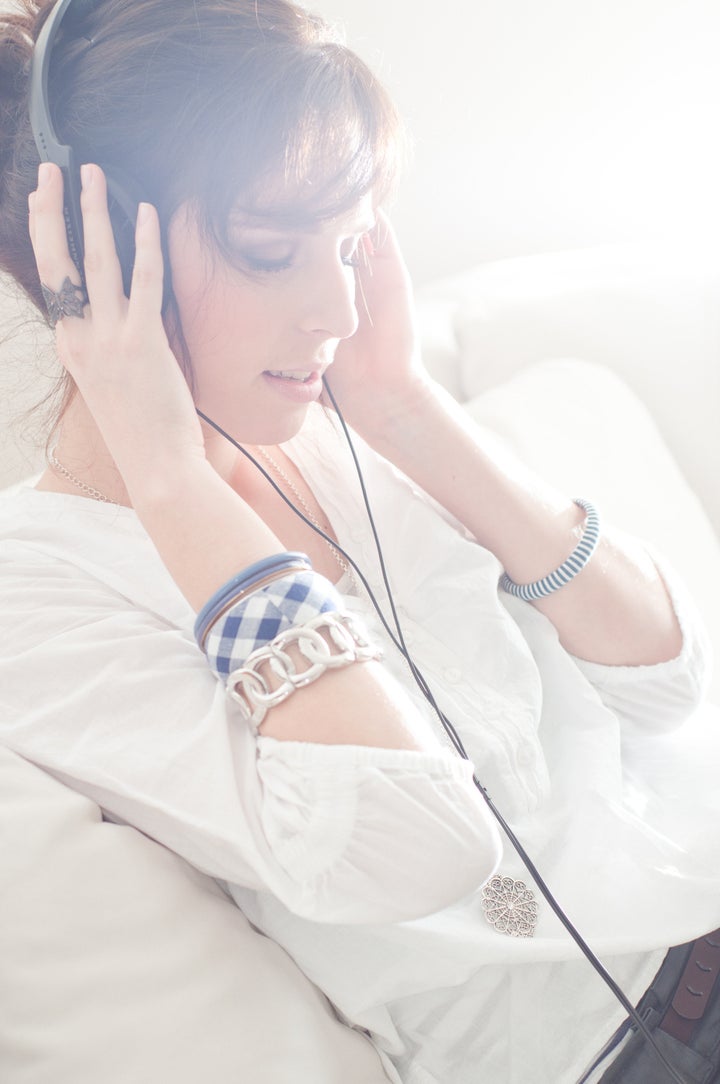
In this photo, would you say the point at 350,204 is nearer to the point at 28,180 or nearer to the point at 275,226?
the point at 275,226

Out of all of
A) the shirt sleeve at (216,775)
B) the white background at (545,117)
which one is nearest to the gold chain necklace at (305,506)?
the shirt sleeve at (216,775)

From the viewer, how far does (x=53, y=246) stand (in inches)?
32.8

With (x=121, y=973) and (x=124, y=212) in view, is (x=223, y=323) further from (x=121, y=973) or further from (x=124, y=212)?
(x=121, y=973)

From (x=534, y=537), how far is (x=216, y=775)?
0.46m

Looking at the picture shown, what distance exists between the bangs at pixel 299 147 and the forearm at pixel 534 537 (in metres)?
0.27

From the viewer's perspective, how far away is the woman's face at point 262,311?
0.87 m

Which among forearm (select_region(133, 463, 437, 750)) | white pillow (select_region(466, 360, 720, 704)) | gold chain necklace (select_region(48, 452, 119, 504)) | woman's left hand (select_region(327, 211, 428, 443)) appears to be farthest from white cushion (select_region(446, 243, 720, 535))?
forearm (select_region(133, 463, 437, 750))

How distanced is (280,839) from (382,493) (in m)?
0.48

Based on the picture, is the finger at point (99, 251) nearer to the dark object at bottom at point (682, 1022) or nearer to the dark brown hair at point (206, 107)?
the dark brown hair at point (206, 107)

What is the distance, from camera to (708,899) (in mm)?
904

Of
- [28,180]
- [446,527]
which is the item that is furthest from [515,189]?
[28,180]

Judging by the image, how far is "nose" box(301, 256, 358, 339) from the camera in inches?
35.1

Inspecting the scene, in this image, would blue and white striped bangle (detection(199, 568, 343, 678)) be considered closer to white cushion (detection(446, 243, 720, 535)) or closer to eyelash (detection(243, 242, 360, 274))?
eyelash (detection(243, 242, 360, 274))

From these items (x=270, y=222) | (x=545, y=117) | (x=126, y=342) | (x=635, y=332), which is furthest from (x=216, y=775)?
(x=545, y=117)
